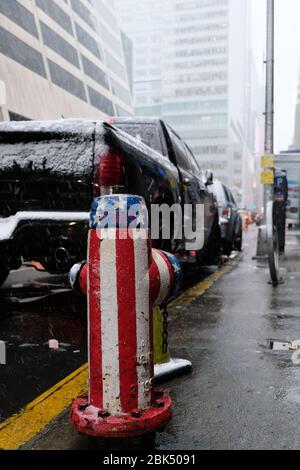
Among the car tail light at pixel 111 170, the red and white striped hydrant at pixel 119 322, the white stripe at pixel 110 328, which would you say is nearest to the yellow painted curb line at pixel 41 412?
the red and white striped hydrant at pixel 119 322

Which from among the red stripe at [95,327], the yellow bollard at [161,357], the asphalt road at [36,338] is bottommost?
the asphalt road at [36,338]

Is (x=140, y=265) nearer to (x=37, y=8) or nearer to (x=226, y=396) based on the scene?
(x=226, y=396)

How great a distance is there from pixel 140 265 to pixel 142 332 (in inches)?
11.0

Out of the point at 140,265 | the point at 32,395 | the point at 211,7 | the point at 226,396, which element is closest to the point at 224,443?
the point at 226,396

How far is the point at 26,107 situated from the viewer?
40.0 meters

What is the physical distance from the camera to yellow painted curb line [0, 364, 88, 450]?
2488 millimetres

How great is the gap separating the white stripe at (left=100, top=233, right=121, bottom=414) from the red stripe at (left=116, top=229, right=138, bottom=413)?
0.7 inches

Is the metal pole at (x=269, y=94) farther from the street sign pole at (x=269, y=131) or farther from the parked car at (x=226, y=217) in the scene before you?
the parked car at (x=226, y=217)

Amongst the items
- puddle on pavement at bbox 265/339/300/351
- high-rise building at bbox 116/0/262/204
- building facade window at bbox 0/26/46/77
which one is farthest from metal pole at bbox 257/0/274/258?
high-rise building at bbox 116/0/262/204

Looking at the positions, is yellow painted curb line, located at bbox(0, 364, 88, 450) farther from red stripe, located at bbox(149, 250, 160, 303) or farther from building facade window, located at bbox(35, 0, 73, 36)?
building facade window, located at bbox(35, 0, 73, 36)

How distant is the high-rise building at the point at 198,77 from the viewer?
150750 millimetres

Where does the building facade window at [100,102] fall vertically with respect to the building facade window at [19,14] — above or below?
below

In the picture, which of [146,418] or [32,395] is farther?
[32,395]

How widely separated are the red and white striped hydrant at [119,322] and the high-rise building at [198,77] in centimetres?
14747
